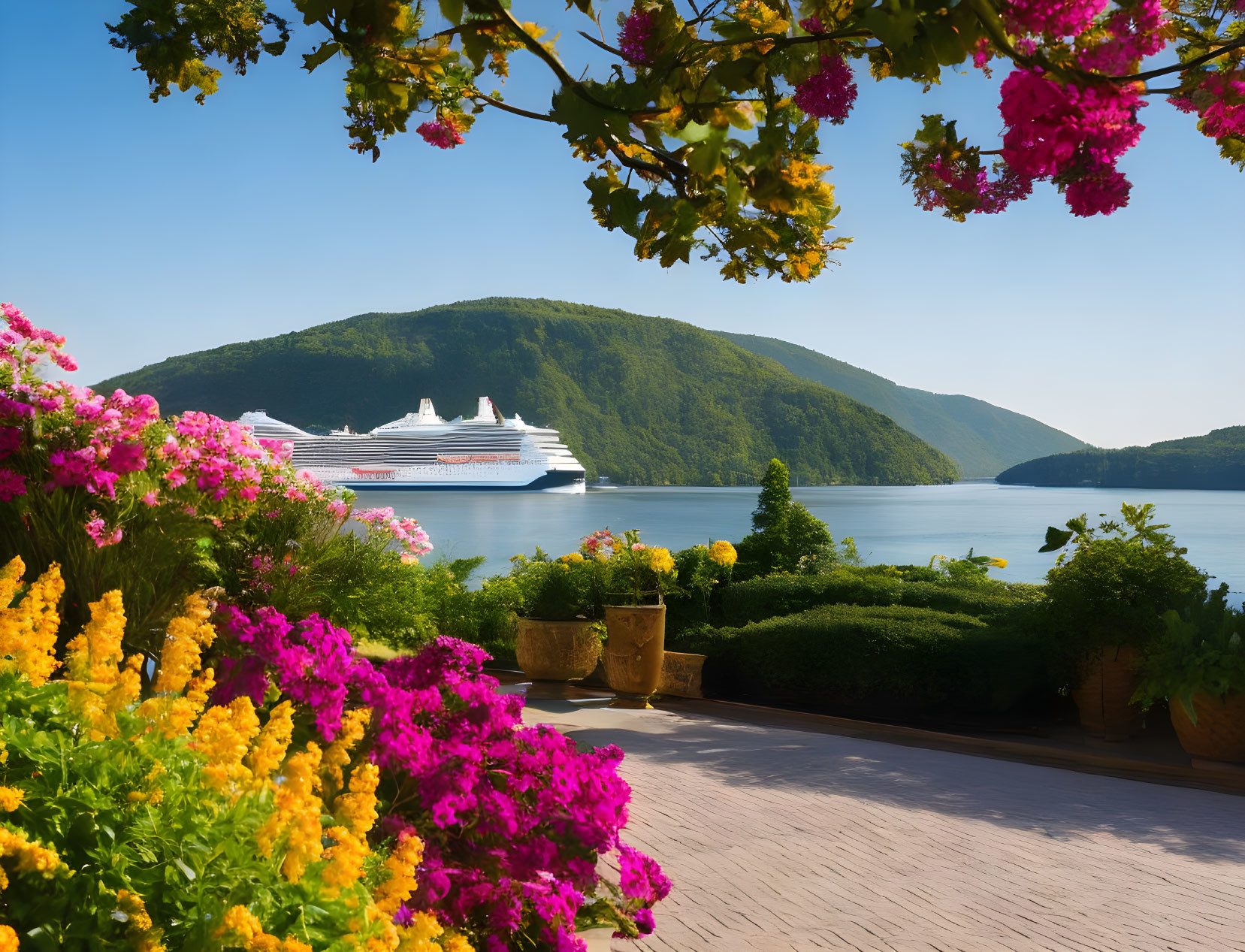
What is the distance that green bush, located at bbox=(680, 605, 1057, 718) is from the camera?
A: 475 centimetres

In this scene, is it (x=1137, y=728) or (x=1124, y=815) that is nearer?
(x=1124, y=815)

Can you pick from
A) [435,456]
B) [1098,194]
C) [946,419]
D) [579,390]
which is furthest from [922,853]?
[946,419]

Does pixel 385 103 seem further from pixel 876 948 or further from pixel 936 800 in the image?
pixel 936 800

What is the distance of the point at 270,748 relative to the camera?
50.0 inches

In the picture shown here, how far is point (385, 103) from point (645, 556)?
13.4ft

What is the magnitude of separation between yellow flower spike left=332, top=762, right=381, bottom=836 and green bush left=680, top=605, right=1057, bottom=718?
400 cm

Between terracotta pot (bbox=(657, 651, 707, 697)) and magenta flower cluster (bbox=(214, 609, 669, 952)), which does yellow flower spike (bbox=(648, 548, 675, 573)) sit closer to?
terracotta pot (bbox=(657, 651, 707, 697))

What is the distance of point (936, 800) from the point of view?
11.0ft

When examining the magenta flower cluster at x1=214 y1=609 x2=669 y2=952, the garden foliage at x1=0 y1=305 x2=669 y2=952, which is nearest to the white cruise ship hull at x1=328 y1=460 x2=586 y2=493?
the garden foliage at x1=0 y1=305 x2=669 y2=952

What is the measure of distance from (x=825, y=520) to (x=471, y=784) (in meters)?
20.9

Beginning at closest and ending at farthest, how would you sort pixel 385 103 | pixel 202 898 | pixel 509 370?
1. pixel 202 898
2. pixel 385 103
3. pixel 509 370

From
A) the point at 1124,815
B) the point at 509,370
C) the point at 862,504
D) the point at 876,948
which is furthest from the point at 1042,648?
the point at 862,504

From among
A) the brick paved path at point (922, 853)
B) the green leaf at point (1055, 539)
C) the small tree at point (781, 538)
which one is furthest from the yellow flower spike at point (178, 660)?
the small tree at point (781, 538)

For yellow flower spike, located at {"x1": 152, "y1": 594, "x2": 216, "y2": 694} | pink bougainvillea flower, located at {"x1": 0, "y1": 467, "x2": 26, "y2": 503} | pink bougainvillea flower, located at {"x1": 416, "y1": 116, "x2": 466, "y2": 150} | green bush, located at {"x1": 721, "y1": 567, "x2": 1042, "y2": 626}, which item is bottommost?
green bush, located at {"x1": 721, "y1": 567, "x2": 1042, "y2": 626}
